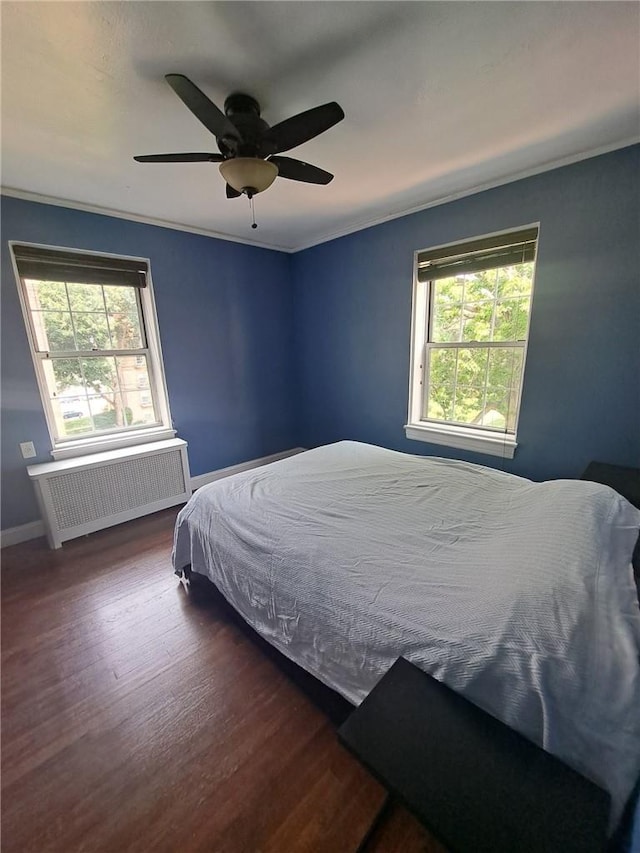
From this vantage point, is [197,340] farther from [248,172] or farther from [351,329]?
[248,172]

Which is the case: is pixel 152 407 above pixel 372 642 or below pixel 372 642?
above

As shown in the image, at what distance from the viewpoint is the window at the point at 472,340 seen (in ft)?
8.00

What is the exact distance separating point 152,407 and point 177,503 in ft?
3.07

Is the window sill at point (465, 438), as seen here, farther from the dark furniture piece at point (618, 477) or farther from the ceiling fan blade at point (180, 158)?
the ceiling fan blade at point (180, 158)

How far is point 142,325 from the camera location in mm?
3016

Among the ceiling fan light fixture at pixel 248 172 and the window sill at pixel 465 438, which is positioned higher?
the ceiling fan light fixture at pixel 248 172

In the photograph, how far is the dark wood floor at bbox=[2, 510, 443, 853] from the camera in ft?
3.37

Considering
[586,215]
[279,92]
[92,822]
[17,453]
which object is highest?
[279,92]

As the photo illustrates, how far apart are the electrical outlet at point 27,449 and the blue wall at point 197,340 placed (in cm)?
3

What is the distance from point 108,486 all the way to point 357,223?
3.13m

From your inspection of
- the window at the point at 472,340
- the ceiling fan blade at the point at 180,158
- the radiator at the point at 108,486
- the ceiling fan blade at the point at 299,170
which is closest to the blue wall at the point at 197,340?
the radiator at the point at 108,486

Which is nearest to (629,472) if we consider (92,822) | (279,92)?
(279,92)

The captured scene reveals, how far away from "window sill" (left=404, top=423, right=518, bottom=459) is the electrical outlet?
10.0 feet

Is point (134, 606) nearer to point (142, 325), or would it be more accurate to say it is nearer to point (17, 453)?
point (17, 453)
